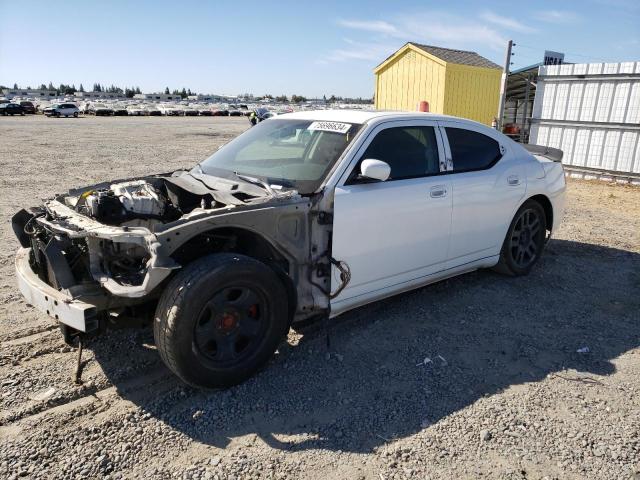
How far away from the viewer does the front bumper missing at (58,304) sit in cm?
287

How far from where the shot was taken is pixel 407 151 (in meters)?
4.18

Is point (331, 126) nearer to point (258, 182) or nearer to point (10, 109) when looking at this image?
point (258, 182)

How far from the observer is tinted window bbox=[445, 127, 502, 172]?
4543mm

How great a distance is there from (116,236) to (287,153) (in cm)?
174

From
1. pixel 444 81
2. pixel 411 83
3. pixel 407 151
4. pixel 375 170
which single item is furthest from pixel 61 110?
pixel 375 170

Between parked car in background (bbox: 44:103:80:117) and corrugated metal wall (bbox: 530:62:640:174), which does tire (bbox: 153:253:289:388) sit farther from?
parked car in background (bbox: 44:103:80:117)

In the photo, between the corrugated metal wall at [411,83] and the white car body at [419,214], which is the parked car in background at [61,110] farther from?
the white car body at [419,214]

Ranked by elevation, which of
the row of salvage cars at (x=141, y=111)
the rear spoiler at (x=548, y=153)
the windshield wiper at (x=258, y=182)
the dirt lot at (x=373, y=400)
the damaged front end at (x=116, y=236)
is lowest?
the dirt lot at (x=373, y=400)

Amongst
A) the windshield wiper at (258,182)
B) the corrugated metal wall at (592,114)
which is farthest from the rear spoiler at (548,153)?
the corrugated metal wall at (592,114)

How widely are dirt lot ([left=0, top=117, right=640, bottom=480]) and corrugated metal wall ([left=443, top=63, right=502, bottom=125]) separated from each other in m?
11.7

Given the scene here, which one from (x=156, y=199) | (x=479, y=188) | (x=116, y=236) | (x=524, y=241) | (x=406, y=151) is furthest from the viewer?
(x=524, y=241)

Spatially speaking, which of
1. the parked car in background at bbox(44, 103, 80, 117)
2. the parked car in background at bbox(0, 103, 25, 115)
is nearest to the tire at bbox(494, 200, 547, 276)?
the parked car in background at bbox(44, 103, 80, 117)

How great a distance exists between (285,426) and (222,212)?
4.43 ft

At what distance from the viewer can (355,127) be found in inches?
158
